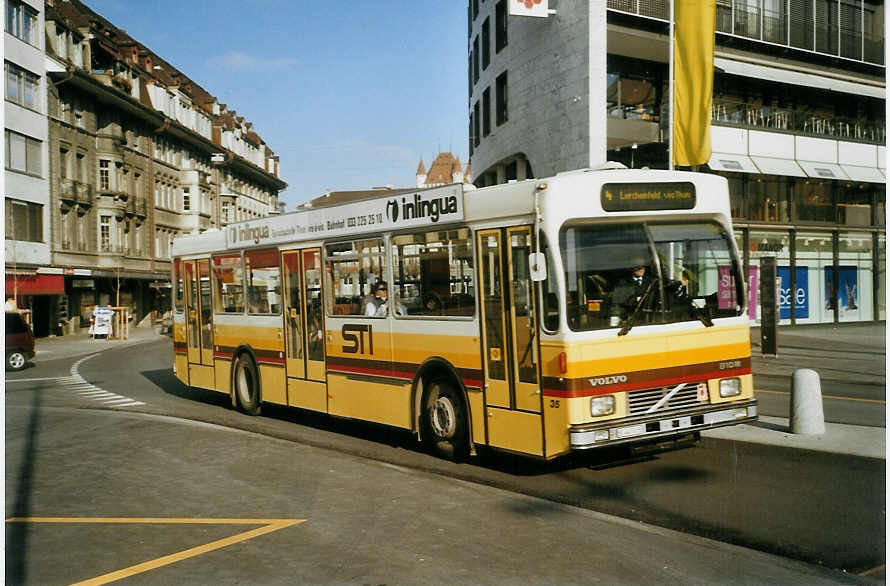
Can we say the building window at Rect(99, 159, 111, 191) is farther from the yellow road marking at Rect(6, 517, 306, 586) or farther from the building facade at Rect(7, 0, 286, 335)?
the yellow road marking at Rect(6, 517, 306, 586)

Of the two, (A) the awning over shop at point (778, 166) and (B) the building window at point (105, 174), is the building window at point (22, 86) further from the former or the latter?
(A) the awning over shop at point (778, 166)

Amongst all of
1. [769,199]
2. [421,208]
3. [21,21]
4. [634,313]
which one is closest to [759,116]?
[769,199]

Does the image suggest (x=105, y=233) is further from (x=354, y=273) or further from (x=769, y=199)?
(x=354, y=273)

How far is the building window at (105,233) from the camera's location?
52.3m

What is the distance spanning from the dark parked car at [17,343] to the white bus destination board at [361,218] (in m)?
15.0

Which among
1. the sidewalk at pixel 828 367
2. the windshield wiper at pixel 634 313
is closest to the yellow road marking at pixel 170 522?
the windshield wiper at pixel 634 313

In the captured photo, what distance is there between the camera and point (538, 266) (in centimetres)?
806

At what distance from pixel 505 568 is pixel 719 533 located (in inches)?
72.6

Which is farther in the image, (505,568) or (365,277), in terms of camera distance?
(365,277)

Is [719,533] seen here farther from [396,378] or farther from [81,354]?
[81,354]

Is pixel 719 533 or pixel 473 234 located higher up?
pixel 473 234

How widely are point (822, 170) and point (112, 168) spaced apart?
39181mm

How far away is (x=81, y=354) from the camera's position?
34625mm

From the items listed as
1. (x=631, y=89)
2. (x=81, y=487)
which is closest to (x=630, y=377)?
(x=81, y=487)
